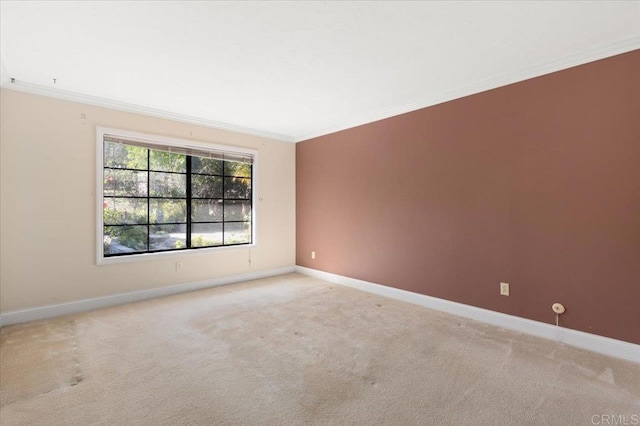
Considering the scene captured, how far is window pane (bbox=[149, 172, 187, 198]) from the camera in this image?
4.06m

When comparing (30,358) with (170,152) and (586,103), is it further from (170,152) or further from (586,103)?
(586,103)

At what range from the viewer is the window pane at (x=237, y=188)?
478 centimetres

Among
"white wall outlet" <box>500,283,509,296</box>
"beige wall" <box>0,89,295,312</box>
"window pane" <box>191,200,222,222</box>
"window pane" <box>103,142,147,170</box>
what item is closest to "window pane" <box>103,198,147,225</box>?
"beige wall" <box>0,89,295,312</box>

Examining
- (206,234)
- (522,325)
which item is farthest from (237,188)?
(522,325)

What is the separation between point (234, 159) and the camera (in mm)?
4715

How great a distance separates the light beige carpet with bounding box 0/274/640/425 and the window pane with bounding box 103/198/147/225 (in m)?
1.12

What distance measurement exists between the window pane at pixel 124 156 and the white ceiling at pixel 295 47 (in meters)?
0.50

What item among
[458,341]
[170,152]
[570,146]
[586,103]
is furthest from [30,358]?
[586,103]

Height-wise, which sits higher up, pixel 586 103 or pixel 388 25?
pixel 388 25

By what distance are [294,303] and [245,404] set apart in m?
1.90

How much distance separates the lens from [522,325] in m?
2.85

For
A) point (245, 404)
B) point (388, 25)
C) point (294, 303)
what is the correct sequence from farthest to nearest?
point (294, 303) → point (388, 25) → point (245, 404)

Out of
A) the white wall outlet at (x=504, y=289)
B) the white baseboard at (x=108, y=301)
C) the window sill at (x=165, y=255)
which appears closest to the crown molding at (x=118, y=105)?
the window sill at (x=165, y=255)

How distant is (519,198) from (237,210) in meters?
3.79
